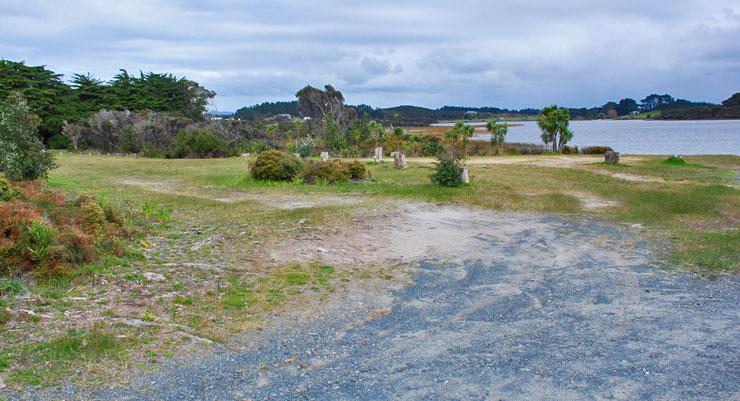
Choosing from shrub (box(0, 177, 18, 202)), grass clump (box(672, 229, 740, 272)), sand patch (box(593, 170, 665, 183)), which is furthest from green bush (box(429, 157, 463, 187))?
shrub (box(0, 177, 18, 202))

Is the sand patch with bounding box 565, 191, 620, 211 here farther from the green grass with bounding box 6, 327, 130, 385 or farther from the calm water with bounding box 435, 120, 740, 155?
the calm water with bounding box 435, 120, 740, 155

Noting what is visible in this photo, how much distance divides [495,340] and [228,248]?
5359mm

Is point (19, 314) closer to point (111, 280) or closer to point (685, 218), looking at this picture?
point (111, 280)

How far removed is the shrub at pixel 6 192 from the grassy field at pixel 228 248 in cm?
255

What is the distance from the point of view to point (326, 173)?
20.8 m

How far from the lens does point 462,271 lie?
889cm

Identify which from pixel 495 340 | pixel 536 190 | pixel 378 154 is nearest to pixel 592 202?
pixel 536 190

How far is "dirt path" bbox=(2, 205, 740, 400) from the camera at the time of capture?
4695 mm

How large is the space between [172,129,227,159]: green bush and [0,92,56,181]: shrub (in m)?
20.3

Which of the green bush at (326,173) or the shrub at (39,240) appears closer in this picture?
the shrub at (39,240)

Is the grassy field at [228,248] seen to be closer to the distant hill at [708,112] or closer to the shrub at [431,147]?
the shrub at [431,147]

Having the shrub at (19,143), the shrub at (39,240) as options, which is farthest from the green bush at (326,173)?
the shrub at (39,240)

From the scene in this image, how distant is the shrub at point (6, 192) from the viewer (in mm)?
10255

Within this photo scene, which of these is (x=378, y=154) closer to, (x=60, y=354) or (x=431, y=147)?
(x=431, y=147)
